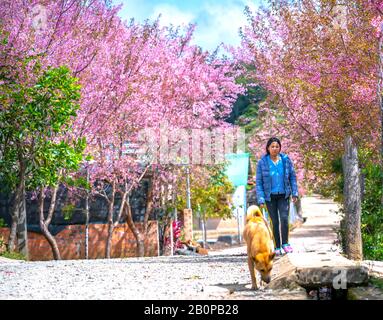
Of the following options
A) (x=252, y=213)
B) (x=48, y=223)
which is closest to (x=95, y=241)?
(x=48, y=223)

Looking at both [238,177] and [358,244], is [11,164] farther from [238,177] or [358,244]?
[238,177]

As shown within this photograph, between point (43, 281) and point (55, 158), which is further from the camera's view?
point (55, 158)

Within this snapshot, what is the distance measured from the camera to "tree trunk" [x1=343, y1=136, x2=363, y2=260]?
698 inches

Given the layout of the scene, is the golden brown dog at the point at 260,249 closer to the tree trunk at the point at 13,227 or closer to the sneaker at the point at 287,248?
the sneaker at the point at 287,248

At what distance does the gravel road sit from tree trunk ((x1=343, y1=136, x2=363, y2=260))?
3.64 meters

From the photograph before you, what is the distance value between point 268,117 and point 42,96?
9005 millimetres

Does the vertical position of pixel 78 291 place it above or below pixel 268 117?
below

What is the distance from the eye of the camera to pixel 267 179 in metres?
13.1

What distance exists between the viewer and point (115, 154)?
2533 cm

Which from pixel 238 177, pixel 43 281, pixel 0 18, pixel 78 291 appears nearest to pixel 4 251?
pixel 0 18

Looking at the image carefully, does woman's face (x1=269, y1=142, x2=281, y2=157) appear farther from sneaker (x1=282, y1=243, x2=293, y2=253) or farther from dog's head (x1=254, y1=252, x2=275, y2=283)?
dog's head (x1=254, y1=252, x2=275, y2=283)

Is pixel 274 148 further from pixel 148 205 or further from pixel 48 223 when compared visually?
pixel 148 205

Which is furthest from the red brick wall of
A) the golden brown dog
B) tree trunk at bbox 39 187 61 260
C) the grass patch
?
the golden brown dog
